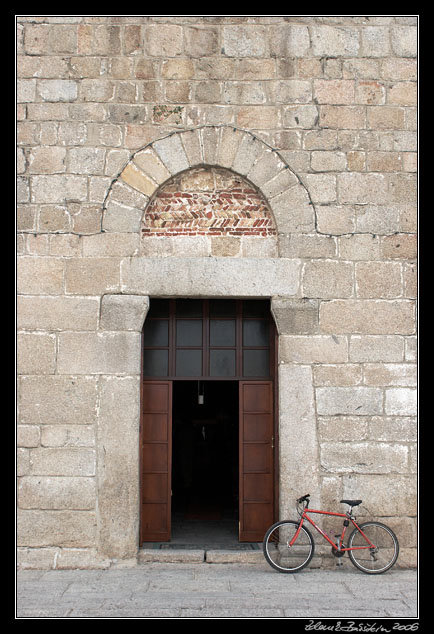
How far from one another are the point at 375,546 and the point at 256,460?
1426 mm

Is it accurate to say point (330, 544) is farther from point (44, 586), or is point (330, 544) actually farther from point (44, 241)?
point (44, 241)

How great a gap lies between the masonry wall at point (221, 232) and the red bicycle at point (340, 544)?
182 mm

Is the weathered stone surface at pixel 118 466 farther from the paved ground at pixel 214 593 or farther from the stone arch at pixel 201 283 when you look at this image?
the paved ground at pixel 214 593

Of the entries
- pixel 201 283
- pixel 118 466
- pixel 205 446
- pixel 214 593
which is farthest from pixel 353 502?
pixel 205 446

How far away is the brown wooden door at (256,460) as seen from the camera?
6441mm

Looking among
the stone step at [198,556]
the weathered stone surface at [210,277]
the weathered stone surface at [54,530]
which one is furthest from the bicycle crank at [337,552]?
the weathered stone surface at [210,277]

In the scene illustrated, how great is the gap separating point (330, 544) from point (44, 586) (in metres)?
2.65

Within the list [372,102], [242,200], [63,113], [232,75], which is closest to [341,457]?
[242,200]

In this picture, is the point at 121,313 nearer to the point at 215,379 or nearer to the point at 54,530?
the point at 215,379

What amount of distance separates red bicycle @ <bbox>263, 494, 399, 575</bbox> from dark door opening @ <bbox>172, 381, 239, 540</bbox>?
9.25 ft

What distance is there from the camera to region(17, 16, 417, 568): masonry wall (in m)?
5.98

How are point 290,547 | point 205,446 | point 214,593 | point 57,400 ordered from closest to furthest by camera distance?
point 214,593
point 290,547
point 57,400
point 205,446

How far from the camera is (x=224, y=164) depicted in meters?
6.24

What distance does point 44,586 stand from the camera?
17.6 ft
